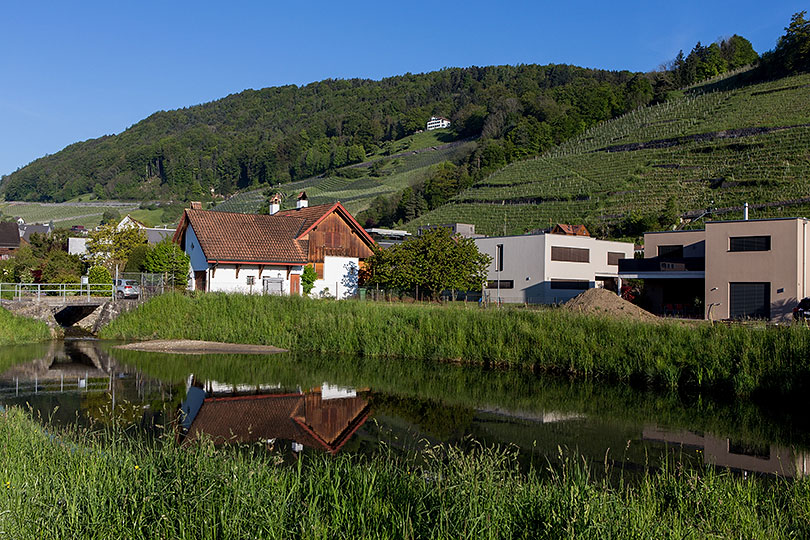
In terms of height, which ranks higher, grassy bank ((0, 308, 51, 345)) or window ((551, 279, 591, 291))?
window ((551, 279, 591, 291))

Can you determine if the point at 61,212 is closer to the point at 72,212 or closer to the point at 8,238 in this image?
the point at 72,212

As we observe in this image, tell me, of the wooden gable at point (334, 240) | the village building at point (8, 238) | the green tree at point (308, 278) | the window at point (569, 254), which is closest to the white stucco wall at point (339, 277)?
the wooden gable at point (334, 240)

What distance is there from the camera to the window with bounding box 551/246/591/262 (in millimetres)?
51031

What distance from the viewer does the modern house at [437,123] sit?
18238 cm

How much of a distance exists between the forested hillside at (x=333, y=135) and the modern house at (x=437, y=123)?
2.42 metres

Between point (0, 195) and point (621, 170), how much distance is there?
165 m

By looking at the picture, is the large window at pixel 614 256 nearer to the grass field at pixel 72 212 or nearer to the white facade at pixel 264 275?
the white facade at pixel 264 275

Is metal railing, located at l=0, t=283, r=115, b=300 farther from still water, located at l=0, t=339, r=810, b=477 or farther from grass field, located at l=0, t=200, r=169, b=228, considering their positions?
grass field, located at l=0, t=200, r=169, b=228

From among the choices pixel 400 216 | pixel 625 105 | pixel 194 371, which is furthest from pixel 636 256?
pixel 625 105

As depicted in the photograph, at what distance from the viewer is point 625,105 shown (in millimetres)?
135000

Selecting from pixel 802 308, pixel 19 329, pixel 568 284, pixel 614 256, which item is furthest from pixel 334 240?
pixel 802 308

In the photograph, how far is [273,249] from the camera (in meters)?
43.1

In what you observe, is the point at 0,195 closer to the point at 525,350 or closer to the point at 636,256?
the point at 636,256

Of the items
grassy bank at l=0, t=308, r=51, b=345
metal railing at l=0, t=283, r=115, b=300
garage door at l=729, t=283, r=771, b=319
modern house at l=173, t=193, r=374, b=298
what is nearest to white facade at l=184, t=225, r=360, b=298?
modern house at l=173, t=193, r=374, b=298
